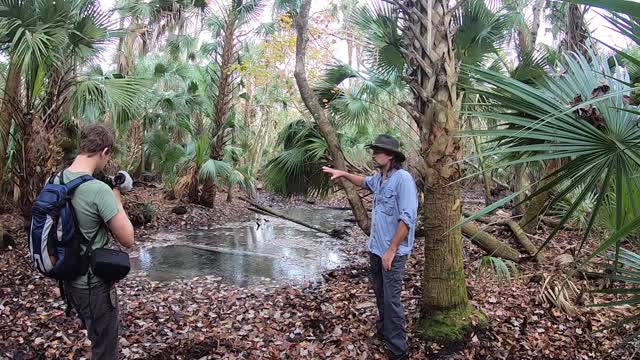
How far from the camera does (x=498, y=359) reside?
11.6ft

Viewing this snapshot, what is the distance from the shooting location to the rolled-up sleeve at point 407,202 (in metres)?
3.40

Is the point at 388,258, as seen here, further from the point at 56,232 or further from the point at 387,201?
the point at 56,232

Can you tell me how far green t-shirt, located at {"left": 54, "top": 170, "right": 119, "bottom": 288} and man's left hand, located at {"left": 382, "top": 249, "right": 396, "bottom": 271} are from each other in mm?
2007

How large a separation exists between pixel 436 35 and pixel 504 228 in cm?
448

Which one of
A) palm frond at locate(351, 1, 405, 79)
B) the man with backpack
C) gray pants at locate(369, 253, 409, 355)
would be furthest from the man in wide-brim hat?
palm frond at locate(351, 1, 405, 79)

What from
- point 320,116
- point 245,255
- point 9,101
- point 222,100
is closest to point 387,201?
point 320,116

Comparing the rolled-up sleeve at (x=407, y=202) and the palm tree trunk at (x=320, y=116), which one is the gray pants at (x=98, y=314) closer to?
the rolled-up sleeve at (x=407, y=202)

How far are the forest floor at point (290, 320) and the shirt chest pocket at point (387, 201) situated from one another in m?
1.17

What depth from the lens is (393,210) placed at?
3578 mm

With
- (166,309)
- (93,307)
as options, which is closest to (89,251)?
(93,307)

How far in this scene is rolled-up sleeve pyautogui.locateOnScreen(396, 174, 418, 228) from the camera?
340 centimetres

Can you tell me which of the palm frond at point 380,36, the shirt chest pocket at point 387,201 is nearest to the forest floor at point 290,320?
the shirt chest pocket at point 387,201

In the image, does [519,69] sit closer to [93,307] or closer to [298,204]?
[93,307]

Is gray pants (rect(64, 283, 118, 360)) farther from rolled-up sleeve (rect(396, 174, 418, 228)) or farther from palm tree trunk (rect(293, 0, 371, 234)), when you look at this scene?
palm tree trunk (rect(293, 0, 371, 234))
